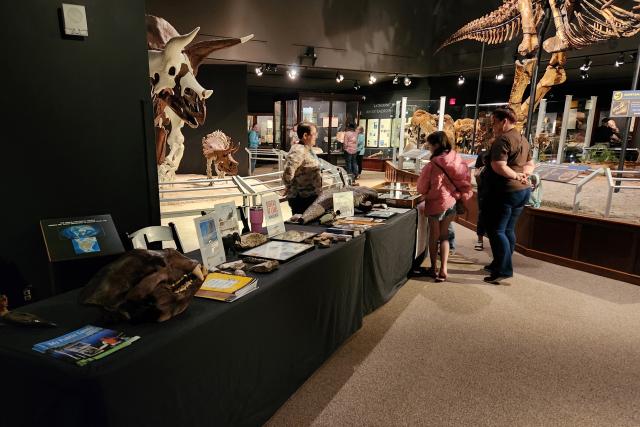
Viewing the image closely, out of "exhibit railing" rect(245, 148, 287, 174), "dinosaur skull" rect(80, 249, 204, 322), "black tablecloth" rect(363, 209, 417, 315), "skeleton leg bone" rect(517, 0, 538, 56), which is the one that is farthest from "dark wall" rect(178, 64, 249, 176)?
"dinosaur skull" rect(80, 249, 204, 322)

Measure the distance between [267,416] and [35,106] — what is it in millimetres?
1808

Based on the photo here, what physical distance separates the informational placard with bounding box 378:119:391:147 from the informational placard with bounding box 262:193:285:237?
36.2 feet

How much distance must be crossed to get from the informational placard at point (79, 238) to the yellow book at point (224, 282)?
435mm

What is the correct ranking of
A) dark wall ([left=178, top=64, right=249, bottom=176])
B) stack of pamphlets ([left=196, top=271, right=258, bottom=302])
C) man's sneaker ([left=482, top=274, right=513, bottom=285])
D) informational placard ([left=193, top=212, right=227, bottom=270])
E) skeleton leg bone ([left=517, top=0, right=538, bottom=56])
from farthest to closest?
1. dark wall ([left=178, top=64, right=249, bottom=176])
2. skeleton leg bone ([left=517, top=0, right=538, bottom=56])
3. man's sneaker ([left=482, top=274, right=513, bottom=285])
4. informational placard ([left=193, top=212, right=227, bottom=270])
5. stack of pamphlets ([left=196, top=271, right=258, bottom=302])

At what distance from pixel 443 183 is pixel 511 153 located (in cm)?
65

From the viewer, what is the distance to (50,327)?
1.32 m

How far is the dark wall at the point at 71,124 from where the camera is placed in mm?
1882

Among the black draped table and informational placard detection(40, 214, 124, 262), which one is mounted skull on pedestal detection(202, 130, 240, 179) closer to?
the black draped table

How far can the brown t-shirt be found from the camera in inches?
136

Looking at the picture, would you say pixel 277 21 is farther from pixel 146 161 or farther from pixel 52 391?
pixel 52 391

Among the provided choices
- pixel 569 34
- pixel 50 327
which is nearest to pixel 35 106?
pixel 50 327

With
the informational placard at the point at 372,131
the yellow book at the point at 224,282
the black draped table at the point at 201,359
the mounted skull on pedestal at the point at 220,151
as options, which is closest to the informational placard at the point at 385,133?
the informational placard at the point at 372,131

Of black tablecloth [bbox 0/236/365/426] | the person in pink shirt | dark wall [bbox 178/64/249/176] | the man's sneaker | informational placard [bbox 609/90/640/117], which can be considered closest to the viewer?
black tablecloth [bbox 0/236/365/426]

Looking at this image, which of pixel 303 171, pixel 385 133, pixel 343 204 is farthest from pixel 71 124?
pixel 385 133
